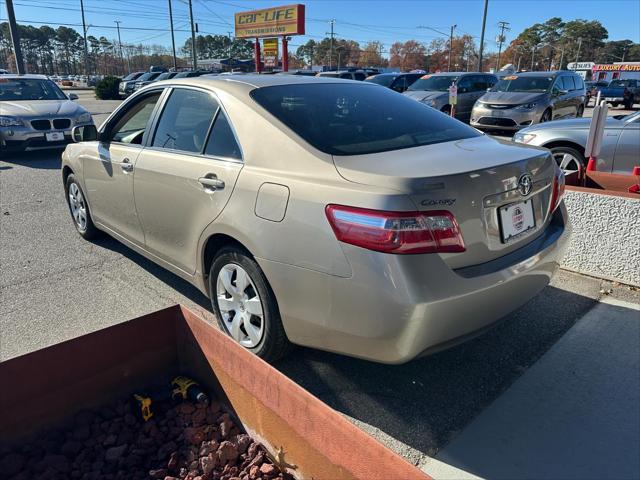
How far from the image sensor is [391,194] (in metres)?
2.14

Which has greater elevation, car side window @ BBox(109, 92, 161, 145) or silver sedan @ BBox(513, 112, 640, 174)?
car side window @ BBox(109, 92, 161, 145)

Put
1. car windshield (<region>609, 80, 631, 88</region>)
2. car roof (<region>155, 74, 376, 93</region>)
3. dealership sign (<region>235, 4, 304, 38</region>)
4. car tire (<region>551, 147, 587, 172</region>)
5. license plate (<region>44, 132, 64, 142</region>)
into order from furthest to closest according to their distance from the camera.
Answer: dealership sign (<region>235, 4, 304, 38</region>) < car windshield (<region>609, 80, 631, 88</region>) < license plate (<region>44, 132, 64, 142</region>) < car tire (<region>551, 147, 587, 172</region>) < car roof (<region>155, 74, 376, 93</region>)

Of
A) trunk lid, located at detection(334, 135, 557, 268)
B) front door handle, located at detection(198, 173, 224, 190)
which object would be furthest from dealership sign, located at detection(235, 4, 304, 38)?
trunk lid, located at detection(334, 135, 557, 268)

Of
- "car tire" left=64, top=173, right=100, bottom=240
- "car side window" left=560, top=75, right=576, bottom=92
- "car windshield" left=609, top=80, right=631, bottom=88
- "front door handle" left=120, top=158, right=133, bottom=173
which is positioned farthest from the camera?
"car windshield" left=609, top=80, right=631, bottom=88

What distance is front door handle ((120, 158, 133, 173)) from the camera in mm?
3736

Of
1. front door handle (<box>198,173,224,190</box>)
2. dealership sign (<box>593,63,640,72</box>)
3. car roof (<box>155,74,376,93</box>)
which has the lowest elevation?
front door handle (<box>198,173,224,190</box>)

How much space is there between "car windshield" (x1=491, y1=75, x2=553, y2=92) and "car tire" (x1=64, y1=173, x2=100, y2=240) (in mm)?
12201

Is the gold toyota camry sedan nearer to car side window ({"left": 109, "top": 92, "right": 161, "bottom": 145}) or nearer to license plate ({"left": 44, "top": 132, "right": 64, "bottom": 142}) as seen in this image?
car side window ({"left": 109, "top": 92, "right": 161, "bottom": 145})

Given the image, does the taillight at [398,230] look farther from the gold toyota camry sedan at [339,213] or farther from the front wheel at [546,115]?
the front wheel at [546,115]

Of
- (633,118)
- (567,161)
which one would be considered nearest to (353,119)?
(567,161)

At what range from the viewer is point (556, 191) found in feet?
9.75

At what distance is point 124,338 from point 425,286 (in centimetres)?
136

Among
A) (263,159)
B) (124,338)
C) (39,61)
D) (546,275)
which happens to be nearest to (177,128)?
(263,159)

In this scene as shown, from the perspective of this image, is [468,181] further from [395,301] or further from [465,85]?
[465,85]
